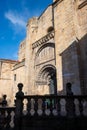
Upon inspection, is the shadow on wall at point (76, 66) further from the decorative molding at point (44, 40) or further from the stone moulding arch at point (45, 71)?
the decorative molding at point (44, 40)

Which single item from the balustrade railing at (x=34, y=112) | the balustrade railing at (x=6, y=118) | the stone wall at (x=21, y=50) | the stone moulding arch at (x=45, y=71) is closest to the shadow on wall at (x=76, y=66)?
the stone moulding arch at (x=45, y=71)

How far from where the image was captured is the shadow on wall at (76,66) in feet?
33.0

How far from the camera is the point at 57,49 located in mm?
12258

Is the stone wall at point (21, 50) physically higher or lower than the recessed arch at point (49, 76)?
higher

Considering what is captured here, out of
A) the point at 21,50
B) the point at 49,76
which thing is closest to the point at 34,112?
the point at 49,76

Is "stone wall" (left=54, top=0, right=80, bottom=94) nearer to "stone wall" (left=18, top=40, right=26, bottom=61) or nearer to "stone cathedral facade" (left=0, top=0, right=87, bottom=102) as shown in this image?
"stone cathedral facade" (left=0, top=0, right=87, bottom=102)

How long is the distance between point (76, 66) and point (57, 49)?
2443 mm

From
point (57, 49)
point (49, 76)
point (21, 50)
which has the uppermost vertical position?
point (21, 50)

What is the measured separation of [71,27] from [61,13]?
195 centimetres

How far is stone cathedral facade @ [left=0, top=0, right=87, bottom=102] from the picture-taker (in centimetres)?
1064

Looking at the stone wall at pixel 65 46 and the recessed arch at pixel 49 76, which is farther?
the recessed arch at pixel 49 76

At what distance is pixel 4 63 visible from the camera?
76.9ft

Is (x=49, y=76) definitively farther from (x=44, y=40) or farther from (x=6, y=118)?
(x=6, y=118)

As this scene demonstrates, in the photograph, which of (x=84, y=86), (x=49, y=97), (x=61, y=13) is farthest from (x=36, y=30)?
(x=49, y=97)
